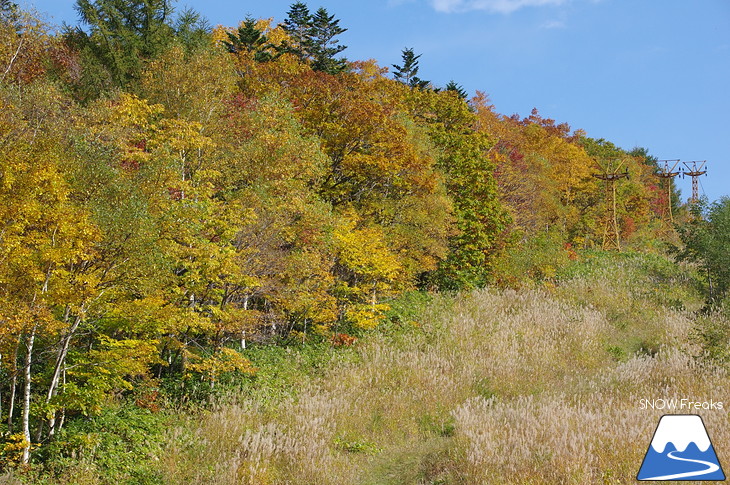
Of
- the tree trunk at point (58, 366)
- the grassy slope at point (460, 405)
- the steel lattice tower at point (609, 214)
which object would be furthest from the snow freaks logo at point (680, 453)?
the steel lattice tower at point (609, 214)

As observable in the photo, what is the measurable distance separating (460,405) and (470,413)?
6.41ft

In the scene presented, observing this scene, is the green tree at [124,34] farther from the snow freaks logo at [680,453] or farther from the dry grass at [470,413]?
the snow freaks logo at [680,453]

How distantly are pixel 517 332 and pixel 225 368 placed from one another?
10083 mm

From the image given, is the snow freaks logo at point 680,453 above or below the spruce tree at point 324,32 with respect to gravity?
below

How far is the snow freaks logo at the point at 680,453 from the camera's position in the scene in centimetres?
722

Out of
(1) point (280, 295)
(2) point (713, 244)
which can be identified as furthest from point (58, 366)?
(2) point (713, 244)

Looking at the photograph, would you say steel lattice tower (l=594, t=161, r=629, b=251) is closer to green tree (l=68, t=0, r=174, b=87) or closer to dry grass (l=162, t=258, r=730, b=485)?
dry grass (l=162, t=258, r=730, b=485)

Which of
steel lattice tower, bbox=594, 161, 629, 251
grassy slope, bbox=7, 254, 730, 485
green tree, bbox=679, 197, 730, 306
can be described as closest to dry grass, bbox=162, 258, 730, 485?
grassy slope, bbox=7, 254, 730, 485

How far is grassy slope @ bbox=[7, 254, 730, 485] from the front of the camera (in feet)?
27.8

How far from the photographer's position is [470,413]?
10.6m

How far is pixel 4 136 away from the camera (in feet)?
40.1

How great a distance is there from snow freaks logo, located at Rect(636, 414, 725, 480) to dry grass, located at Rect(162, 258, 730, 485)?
7.9 inches

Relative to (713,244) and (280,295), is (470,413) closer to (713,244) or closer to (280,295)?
(280,295)

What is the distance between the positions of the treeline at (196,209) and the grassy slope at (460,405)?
1.89 m
